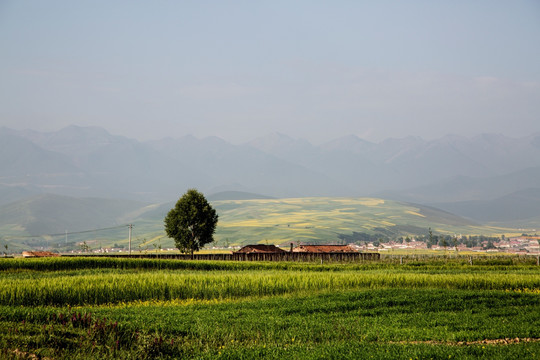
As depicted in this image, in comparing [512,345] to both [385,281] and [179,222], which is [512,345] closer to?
[385,281]

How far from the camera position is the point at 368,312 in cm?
2653

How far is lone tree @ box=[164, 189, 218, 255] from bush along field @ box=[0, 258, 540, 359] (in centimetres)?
6527

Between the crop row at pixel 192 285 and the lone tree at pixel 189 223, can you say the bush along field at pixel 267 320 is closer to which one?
the crop row at pixel 192 285

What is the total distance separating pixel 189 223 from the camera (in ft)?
343

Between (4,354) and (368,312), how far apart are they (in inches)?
624

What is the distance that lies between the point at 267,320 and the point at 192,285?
42.5ft

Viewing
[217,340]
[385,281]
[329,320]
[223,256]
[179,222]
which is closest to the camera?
[217,340]

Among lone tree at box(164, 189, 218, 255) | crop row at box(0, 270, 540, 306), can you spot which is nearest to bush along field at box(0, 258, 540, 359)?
crop row at box(0, 270, 540, 306)

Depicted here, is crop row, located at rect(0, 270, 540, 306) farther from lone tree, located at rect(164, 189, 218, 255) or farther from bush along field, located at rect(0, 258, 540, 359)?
lone tree, located at rect(164, 189, 218, 255)

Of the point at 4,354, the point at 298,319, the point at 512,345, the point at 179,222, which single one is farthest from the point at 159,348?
the point at 179,222

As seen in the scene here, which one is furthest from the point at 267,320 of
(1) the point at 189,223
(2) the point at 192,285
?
(1) the point at 189,223

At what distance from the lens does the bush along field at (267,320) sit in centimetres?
1767

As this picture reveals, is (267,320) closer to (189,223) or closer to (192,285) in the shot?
(192,285)

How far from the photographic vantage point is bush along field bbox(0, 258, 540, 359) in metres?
17.7
